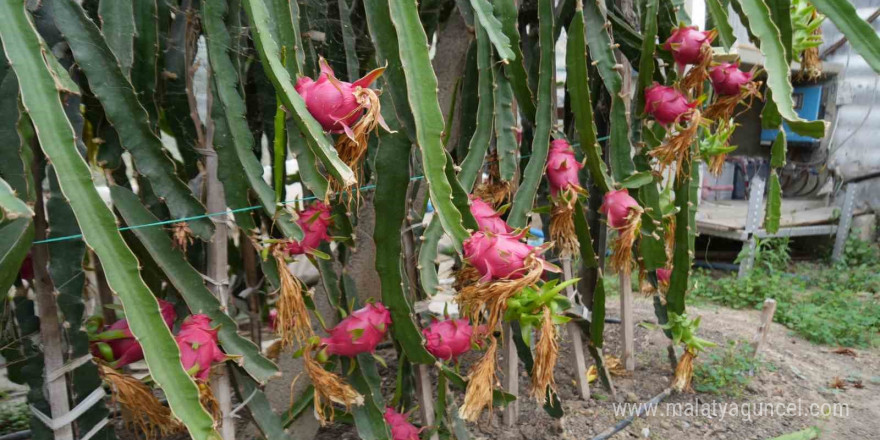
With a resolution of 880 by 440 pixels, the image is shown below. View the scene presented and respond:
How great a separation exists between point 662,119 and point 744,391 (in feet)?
3.42

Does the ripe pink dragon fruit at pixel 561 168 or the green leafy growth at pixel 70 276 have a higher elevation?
the ripe pink dragon fruit at pixel 561 168

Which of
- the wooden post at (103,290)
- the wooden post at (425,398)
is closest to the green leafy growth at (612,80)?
the wooden post at (425,398)

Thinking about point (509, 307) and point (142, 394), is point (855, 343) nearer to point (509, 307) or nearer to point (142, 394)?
point (509, 307)

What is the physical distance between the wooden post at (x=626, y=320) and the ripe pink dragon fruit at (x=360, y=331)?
3.24 feet

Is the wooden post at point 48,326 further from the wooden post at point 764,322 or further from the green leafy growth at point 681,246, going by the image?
the wooden post at point 764,322

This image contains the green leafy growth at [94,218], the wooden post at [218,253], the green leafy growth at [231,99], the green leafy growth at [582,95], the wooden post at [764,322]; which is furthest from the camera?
the wooden post at [764,322]

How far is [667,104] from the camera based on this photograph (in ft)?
4.89

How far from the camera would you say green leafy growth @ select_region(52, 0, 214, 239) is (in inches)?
37.1

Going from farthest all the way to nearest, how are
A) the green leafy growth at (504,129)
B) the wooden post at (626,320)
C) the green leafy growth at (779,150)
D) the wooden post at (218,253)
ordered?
the wooden post at (626,320) < the green leafy growth at (779,150) < the green leafy growth at (504,129) < the wooden post at (218,253)

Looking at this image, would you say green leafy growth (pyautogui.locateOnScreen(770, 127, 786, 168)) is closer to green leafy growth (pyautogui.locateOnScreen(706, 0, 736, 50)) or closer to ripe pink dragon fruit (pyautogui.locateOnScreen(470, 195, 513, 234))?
green leafy growth (pyautogui.locateOnScreen(706, 0, 736, 50))

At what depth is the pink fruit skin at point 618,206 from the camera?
1376mm

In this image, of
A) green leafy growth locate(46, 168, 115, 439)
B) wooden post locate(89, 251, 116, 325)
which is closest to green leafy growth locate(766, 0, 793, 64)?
green leafy growth locate(46, 168, 115, 439)

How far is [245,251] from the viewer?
68.1 inches

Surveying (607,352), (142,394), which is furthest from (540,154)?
(607,352)
